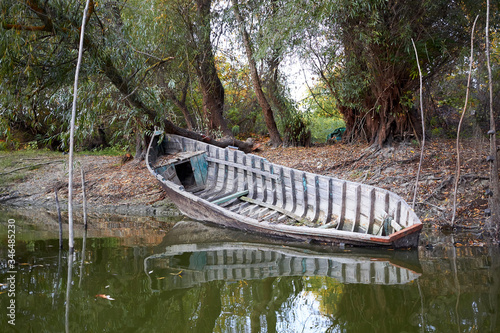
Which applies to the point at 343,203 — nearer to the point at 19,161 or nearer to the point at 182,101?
the point at 182,101

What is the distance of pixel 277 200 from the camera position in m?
6.87

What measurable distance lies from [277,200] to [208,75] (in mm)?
6281

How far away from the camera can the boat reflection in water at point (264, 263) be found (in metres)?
3.99

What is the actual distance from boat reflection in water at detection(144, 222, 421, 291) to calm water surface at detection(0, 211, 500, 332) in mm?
12

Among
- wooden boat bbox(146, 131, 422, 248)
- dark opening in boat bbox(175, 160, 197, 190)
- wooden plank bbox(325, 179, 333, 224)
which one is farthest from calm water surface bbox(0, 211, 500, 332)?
dark opening in boat bbox(175, 160, 197, 190)

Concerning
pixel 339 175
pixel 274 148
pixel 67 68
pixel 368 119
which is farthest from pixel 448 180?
pixel 67 68

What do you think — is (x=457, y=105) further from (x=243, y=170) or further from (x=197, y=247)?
(x=197, y=247)

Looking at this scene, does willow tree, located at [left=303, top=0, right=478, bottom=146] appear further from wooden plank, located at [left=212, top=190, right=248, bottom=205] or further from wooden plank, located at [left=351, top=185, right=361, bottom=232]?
wooden plank, located at [left=212, top=190, right=248, bottom=205]

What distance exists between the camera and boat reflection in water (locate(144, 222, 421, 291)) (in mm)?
3994

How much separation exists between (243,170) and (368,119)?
386cm

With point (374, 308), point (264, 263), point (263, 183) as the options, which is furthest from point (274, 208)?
point (374, 308)

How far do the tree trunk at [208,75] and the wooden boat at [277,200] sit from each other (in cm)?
275

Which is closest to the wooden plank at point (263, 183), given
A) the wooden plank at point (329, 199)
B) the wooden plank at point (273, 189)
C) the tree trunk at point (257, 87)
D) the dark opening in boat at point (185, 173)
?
the wooden plank at point (273, 189)

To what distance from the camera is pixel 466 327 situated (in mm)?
2836
